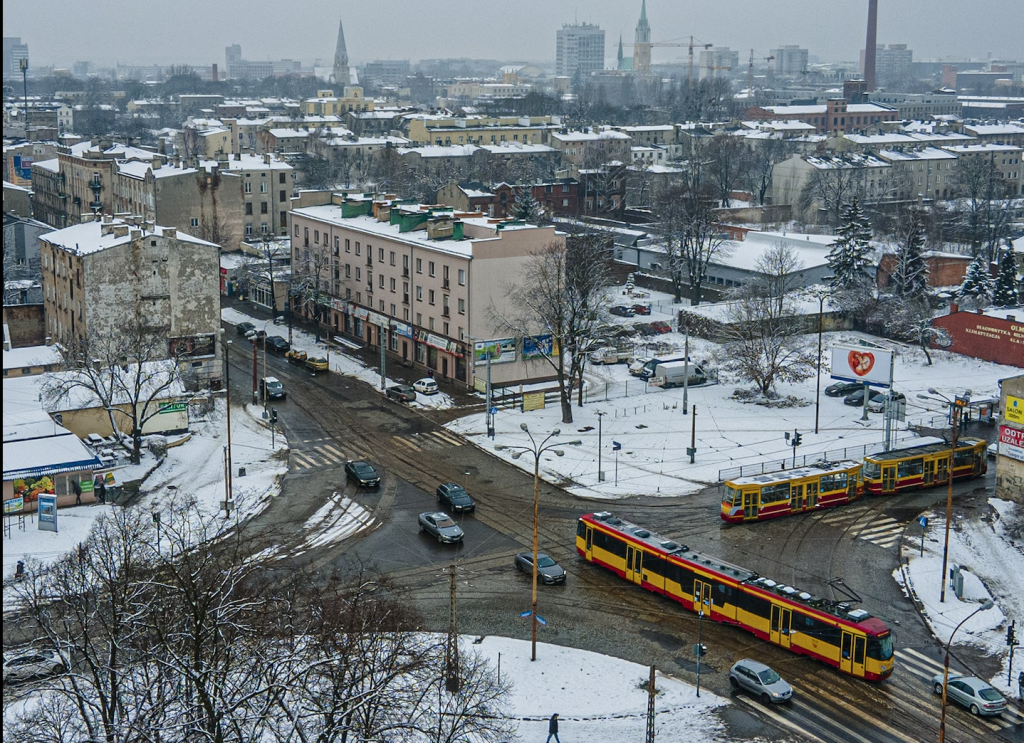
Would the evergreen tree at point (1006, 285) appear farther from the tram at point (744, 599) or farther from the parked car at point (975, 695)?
the parked car at point (975, 695)

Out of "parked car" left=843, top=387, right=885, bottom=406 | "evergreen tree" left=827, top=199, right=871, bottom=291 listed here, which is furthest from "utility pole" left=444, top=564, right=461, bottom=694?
"evergreen tree" left=827, top=199, right=871, bottom=291

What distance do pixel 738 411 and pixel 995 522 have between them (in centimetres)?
1403

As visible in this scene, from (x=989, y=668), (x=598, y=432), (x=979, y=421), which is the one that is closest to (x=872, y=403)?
(x=979, y=421)

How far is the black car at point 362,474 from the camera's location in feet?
135

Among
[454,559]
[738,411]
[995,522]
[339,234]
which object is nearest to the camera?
[454,559]

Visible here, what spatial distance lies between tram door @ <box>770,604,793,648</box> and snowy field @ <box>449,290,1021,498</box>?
38.5ft

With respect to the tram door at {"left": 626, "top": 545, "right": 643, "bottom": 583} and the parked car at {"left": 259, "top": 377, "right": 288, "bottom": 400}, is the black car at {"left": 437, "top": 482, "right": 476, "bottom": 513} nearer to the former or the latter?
the tram door at {"left": 626, "top": 545, "right": 643, "bottom": 583}

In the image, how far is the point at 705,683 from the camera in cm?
2727

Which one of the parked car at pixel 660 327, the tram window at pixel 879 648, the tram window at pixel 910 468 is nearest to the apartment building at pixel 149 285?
the parked car at pixel 660 327

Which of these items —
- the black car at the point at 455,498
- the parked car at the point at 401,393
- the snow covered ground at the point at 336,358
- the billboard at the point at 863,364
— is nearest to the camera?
the black car at the point at 455,498

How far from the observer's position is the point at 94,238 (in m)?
54.3

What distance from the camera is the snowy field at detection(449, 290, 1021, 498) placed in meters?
42.9

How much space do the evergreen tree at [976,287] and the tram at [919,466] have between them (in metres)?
28.8

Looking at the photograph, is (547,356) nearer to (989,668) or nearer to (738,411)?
(738,411)
